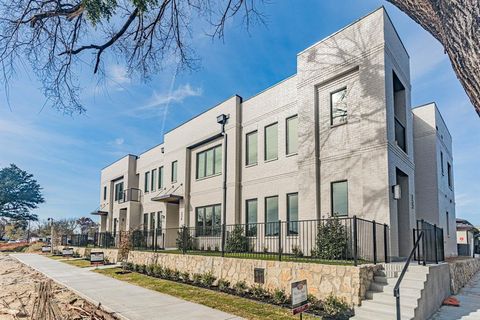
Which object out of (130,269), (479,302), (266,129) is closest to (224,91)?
(266,129)

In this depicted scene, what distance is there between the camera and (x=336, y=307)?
8.22 meters

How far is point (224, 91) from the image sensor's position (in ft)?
66.1

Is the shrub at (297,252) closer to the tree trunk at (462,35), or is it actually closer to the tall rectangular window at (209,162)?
the tall rectangular window at (209,162)

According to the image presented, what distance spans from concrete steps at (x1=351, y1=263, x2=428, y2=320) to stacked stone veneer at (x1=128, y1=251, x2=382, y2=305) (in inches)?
8.1

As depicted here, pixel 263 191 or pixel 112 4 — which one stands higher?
pixel 112 4

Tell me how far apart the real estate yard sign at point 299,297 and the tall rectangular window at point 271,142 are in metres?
9.93

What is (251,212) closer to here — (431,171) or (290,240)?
(290,240)

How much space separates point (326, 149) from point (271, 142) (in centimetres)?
397

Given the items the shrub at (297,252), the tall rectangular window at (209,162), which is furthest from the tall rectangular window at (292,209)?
the tall rectangular window at (209,162)

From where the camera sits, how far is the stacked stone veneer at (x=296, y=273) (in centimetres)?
841

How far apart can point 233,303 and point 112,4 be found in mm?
7483

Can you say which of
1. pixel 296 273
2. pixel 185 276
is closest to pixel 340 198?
pixel 296 273

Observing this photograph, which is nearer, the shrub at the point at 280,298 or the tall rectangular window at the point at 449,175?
the shrub at the point at 280,298

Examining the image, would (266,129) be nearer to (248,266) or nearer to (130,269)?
(248,266)
